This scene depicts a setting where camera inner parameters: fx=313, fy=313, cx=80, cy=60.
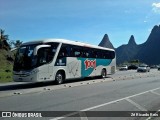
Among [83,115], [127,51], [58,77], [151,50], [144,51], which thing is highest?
[127,51]

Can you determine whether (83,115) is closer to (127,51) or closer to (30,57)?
A: (30,57)

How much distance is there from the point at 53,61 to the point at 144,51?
158m

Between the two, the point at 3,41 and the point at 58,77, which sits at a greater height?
the point at 3,41

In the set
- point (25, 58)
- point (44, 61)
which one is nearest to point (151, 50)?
point (44, 61)

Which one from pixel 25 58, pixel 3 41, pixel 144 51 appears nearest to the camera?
pixel 25 58

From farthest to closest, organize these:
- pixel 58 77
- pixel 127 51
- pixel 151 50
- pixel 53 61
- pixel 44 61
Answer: pixel 127 51 → pixel 151 50 → pixel 58 77 → pixel 53 61 → pixel 44 61

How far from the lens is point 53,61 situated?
2214cm

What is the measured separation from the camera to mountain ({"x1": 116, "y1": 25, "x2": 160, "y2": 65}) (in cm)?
16825

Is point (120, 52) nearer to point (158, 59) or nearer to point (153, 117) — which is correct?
point (158, 59)

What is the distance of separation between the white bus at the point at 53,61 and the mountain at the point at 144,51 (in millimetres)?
140204

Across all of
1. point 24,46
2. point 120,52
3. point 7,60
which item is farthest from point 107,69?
point 120,52

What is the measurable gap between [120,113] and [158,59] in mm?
158383

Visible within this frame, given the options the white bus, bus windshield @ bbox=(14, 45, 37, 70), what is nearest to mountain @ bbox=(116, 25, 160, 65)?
the white bus

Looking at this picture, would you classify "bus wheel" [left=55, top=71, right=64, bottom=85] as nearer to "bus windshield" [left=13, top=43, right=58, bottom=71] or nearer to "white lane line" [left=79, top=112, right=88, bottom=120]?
"bus windshield" [left=13, top=43, right=58, bottom=71]
